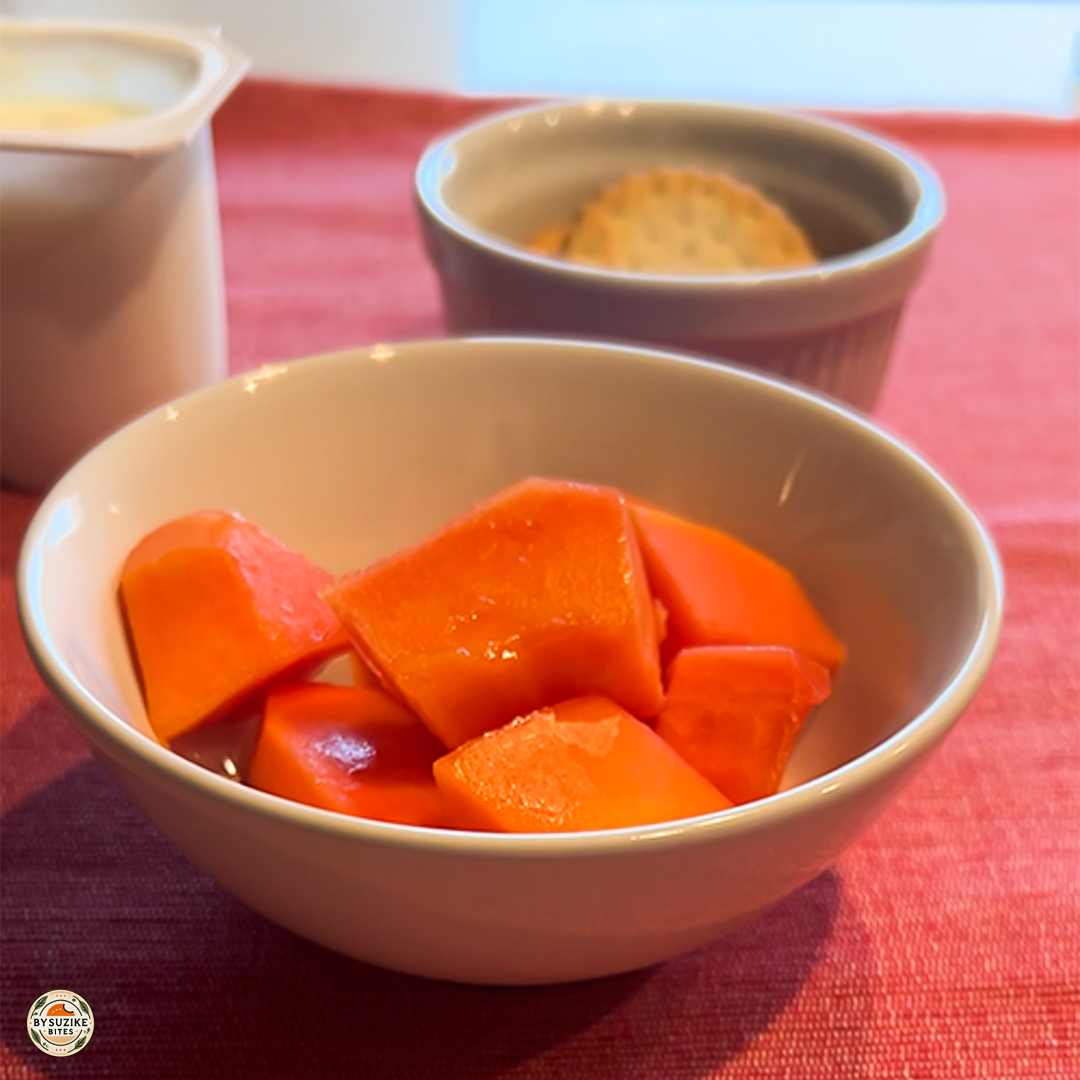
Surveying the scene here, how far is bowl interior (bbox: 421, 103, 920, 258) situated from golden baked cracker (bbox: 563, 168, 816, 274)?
5cm

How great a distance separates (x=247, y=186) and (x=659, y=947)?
1136mm

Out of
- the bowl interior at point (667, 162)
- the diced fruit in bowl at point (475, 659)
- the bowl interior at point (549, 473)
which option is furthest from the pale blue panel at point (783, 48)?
the diced fruit in bowl at point (475, 659)

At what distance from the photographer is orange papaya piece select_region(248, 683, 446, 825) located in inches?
19.1

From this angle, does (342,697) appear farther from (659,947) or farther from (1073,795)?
(1073,795)

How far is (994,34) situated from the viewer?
8.61ft

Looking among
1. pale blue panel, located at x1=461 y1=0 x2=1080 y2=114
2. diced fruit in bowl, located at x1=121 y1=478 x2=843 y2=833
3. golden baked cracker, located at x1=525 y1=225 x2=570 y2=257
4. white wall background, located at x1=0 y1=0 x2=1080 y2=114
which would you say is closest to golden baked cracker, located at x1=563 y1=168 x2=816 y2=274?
golden baked cracker, located at x1=525 y1=225 x2=570 y2=257

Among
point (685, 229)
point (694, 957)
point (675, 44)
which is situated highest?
point (685, 229)

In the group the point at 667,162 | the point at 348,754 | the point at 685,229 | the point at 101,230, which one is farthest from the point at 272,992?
A: the point at 667,162

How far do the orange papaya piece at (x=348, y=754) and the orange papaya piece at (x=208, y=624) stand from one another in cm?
2

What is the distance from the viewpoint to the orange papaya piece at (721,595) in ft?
1.88

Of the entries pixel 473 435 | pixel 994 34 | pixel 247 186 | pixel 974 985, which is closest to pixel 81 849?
pixel 473 435

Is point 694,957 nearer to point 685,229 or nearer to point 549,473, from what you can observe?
point 549,473

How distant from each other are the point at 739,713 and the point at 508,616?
0.36 feet

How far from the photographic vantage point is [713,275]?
81 cm
